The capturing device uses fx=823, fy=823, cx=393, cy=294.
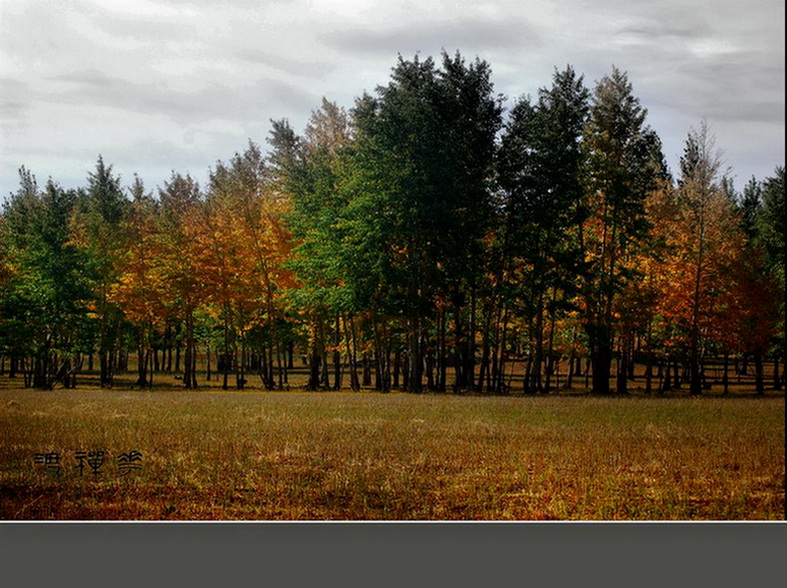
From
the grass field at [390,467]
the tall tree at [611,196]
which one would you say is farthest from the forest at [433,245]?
the grass field at [390,467]

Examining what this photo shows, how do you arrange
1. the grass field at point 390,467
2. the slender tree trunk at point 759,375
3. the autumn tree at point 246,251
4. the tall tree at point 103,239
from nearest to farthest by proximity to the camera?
the grass field at point 390,467, the slender tree trunk at point 759,375, the tall tree at point 103,239, the autumn tree at point 246,251

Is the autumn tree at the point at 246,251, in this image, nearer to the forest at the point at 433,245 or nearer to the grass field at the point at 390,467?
the forest at the point at 433,245

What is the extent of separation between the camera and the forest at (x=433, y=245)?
21.6m

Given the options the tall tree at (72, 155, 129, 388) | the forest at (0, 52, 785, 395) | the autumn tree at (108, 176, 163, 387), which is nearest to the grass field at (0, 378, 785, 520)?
the forest at (0, 52, 785, 395)

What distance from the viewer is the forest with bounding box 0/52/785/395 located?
21.6 metres

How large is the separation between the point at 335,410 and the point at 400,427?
4133mm

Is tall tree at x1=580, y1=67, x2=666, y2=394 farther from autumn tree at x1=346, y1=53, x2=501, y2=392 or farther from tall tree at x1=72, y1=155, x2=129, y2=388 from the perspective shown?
tall tree at x1=72, y1=155, x2=129, y2=388

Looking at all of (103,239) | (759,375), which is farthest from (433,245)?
(103,239)

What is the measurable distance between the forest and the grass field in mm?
5399

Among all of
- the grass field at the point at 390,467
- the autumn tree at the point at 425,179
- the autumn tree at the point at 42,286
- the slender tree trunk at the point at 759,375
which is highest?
the autumn tree at the point at 425,179

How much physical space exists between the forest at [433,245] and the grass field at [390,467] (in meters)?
5.40

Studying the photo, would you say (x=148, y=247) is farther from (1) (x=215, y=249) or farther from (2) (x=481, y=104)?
(2) (x=481, y=104)

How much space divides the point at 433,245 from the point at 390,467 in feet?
50.2

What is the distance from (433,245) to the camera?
26234 millimetres
